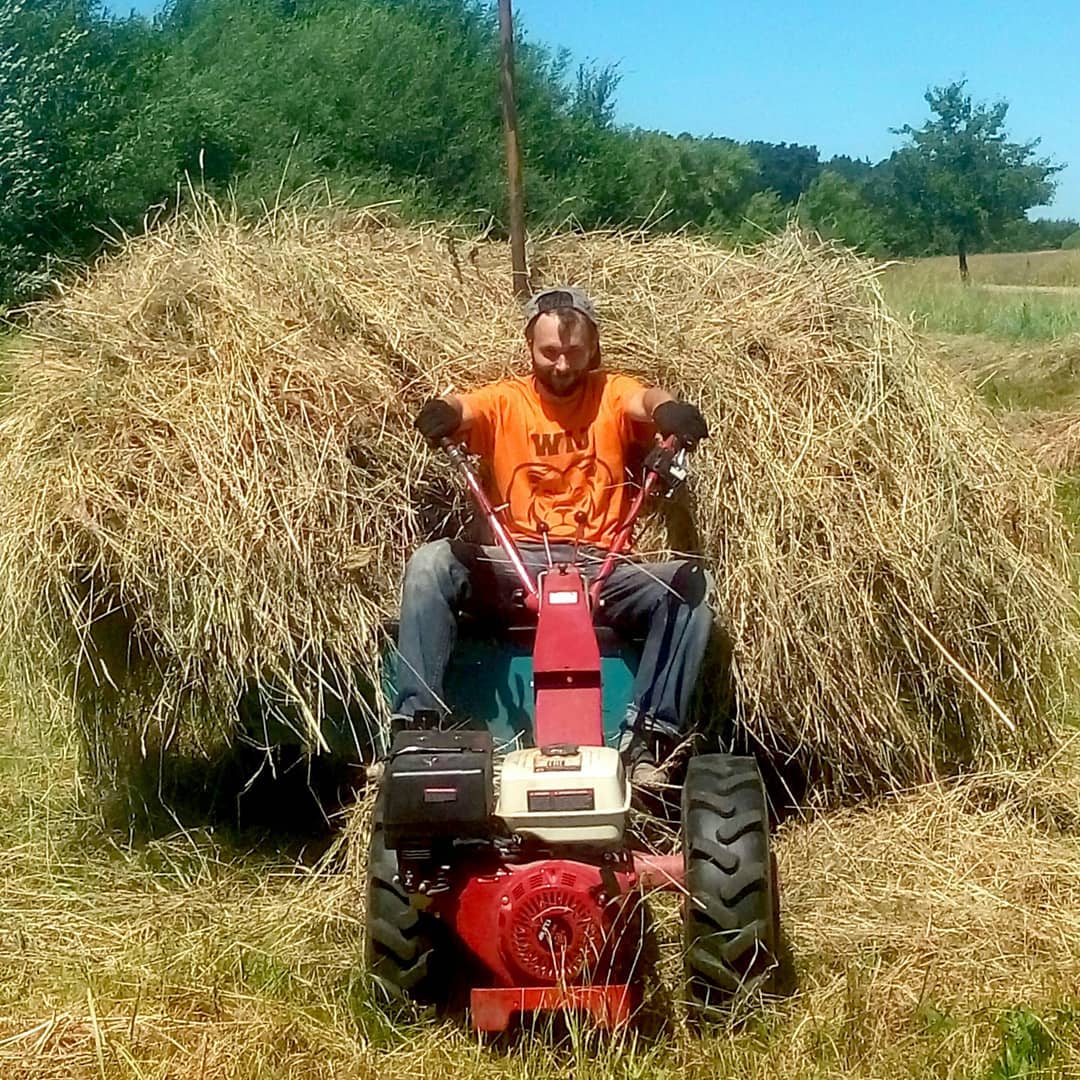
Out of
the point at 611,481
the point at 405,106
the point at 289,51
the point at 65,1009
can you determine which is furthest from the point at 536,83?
the point at 65,1009

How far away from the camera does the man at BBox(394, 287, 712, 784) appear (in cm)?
411

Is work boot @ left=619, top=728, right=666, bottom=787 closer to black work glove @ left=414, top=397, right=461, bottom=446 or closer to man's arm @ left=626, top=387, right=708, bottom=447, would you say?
man's arm @ left=626, top=387, right=708, bottom=447

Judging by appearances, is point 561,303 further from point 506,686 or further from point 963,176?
point 963,176

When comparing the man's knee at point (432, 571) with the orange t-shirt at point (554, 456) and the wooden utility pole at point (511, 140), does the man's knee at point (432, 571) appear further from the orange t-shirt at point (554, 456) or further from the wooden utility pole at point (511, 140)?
the wooden utility pole at point (511, 140)

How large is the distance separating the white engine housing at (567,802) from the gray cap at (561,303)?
65.2 inches

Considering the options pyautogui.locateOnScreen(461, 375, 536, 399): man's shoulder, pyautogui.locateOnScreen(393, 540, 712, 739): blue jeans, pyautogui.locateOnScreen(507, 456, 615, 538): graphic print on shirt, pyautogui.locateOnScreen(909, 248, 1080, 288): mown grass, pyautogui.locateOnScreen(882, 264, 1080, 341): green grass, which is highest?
pyautogui.locateOnScreen(909, 248, 1080, 288): mown grass

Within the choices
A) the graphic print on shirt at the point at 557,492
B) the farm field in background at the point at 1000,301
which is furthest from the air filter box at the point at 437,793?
the farm field in background at the point at 1000,301

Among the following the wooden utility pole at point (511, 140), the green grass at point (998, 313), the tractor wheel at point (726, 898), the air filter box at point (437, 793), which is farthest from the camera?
the green grass at point (998, 313)

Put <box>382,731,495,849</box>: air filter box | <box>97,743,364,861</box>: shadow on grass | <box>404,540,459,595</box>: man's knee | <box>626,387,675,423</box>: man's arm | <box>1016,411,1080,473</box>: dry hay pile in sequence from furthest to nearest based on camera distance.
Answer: <box>1016,411,1080,473</box>: dry hay pile → <box>97,743,364,861</box>: shadow on grass → <box>626,387,675,423</box>: man's arm → <box>404,540,459,595</box>: man's knee → <box>382,731,495,849</box>: air filter box

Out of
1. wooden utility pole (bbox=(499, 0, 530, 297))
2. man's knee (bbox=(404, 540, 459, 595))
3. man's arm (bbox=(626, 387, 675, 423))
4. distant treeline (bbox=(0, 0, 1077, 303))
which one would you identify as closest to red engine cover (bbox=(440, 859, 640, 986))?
man's knee (bbox=(404, 540, 459, 595))

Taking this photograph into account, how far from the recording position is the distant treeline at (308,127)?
1017 cm

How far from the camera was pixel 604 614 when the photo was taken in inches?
170

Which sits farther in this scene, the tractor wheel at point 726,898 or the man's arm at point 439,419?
the man's arm at point 439,419

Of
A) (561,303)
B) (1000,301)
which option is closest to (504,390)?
(561,303)
